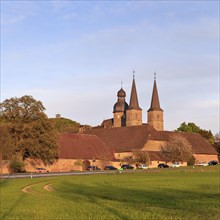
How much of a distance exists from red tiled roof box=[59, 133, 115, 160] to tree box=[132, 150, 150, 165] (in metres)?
4.58

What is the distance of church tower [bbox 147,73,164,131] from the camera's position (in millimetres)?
135625

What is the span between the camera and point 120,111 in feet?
462

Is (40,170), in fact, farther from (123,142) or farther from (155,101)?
(155,101)

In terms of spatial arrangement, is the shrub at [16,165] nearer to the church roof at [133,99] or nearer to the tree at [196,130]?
the church roof at [133,99]

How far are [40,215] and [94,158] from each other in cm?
6619

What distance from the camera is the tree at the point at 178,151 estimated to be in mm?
96062

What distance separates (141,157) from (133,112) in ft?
143

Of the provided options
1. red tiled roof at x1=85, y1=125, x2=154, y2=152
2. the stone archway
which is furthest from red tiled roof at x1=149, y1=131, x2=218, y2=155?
the stone archway

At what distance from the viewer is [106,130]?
11394 cm


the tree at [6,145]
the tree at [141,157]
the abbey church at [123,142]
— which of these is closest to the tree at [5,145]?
the tree at [6,145]

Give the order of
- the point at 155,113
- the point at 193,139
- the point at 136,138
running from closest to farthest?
the point at 136,138 < the point at 193,139 < the point at 155,113

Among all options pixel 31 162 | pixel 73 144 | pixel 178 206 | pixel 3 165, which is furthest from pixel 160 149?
pixel 178 206

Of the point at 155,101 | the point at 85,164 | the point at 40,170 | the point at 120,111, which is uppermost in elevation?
the point at 155,101

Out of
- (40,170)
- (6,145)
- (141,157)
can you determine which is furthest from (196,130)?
(6,145)
